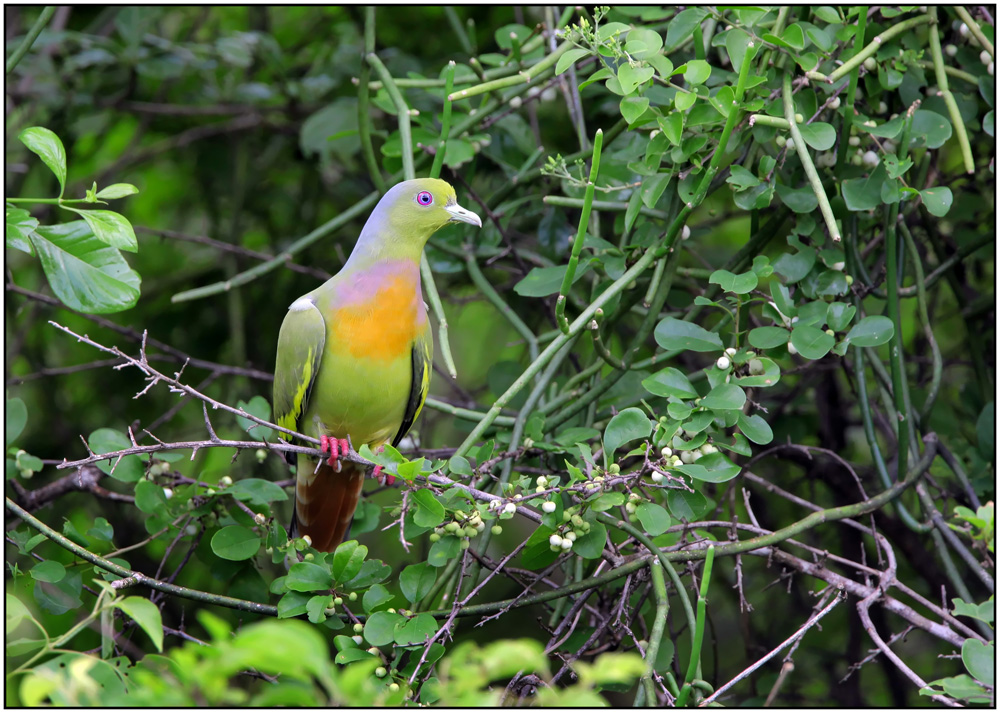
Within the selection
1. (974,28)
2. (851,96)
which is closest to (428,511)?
(851,96)

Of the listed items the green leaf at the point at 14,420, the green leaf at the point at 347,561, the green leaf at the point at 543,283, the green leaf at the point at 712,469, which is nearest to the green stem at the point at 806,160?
the green leaf at the point at 712,469

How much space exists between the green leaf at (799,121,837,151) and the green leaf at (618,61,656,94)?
44cm

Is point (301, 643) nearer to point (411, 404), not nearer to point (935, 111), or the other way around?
point (411, 404)

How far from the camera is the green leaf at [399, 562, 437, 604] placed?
2170 mm

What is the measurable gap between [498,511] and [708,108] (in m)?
1.13

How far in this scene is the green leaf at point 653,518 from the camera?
6.56 ft

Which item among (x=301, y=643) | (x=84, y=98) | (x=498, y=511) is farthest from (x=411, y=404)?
(x=84, y=98)

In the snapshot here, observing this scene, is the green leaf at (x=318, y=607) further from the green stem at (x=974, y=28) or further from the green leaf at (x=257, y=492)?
the green stem at (x=974, y=28)

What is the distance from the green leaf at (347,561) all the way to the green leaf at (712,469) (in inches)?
30.5

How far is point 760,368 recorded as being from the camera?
88.7 inches

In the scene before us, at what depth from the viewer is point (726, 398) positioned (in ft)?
6.93

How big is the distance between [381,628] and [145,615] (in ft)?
2.38

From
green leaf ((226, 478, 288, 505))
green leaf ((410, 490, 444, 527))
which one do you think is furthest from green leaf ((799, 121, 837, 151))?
green leaf ((226, 478, 288, 505))

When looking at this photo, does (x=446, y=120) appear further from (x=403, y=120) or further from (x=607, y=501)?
(x=607, y=501)
